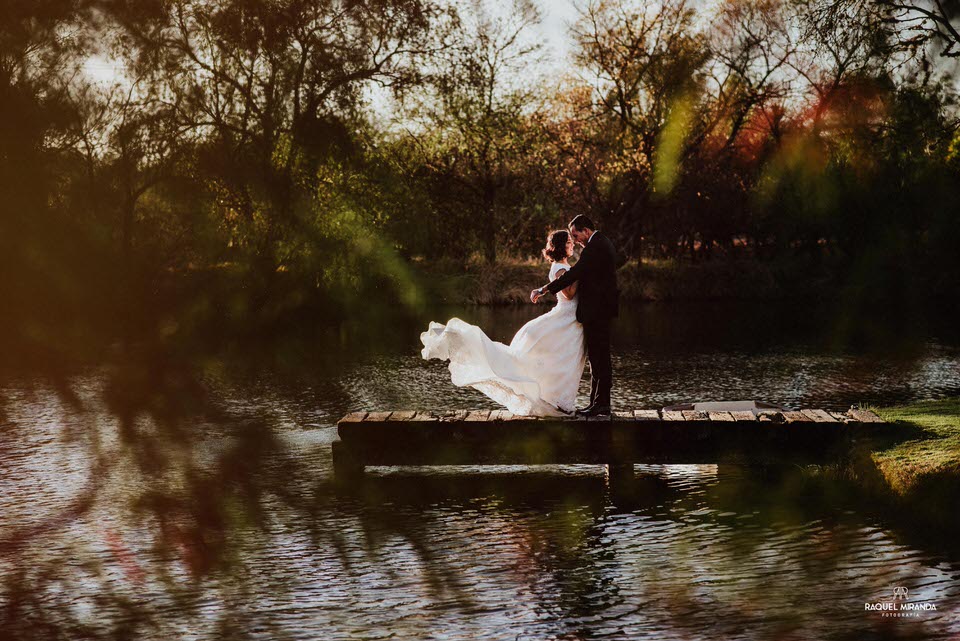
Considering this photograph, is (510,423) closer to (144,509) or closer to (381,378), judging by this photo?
(144,509)

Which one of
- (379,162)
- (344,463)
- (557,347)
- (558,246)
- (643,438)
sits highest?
(379,162)

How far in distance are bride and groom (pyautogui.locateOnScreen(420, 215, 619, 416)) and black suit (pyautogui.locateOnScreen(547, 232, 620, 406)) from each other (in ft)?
0.03

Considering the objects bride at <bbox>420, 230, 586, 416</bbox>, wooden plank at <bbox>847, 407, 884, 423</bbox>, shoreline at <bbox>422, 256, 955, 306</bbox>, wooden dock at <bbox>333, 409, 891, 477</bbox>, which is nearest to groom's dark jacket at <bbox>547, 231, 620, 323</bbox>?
bride at <bbox>420, 230, 586, 416</bbox>

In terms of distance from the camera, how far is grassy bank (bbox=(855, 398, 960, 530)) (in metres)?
10.3

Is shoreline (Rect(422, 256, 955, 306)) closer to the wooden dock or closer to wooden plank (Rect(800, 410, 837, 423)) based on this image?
wooden plank (Rect(800, 410, 837, 423))

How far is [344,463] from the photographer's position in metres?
12.8

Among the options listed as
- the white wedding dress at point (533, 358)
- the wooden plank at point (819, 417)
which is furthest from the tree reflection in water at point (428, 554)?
the white wedding dress at point (533, 358)

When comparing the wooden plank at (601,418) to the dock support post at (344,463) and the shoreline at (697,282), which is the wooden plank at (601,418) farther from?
the shoreline at (697,282)

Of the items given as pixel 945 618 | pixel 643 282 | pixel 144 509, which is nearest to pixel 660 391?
pixel 144 509

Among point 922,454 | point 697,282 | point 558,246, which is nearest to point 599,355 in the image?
point 558,246

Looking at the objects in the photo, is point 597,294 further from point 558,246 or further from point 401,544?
point 401,544

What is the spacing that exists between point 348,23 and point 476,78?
5318mm

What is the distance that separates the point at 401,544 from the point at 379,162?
3164 cm

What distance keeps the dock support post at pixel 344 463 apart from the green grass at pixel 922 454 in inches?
234
